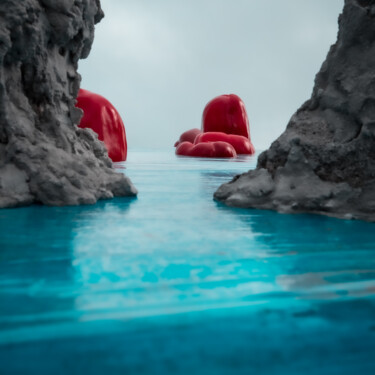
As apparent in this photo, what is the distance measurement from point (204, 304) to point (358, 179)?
109 centimetres

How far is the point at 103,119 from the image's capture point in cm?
483

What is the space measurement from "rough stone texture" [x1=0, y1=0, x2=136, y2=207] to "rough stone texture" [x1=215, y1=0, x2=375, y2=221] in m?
0.66

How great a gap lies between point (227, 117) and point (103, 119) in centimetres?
480

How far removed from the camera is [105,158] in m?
2.49

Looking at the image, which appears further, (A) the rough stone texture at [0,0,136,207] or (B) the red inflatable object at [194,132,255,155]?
(B) the red inflatable object at [194,132,255,155]

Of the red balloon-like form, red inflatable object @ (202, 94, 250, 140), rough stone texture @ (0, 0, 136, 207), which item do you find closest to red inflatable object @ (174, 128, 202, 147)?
red inflatable object @ (202, 94, 250, 140)

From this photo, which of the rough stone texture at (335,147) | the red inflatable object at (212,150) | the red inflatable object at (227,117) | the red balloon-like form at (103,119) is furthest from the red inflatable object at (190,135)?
the rough stone texture at (335,147)

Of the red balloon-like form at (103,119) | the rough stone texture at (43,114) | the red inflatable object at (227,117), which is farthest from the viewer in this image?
the red inflatable object at (227,117)

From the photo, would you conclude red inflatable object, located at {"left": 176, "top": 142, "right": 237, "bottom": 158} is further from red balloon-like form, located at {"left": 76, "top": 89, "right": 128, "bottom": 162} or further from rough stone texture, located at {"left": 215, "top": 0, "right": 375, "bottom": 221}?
rough stone texture, located at {"left": 215, "top": 0, "right": 375, "bottom": 221}

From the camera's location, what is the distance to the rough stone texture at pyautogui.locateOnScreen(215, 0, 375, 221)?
158cm

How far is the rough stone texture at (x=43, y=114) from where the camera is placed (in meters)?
1.68

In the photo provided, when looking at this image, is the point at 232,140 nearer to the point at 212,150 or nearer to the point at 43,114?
the point at 212,150

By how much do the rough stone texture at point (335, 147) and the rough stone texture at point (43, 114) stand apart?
66 centimetres

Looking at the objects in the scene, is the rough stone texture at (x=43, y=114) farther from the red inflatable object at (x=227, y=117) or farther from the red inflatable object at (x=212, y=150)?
the red inflatable object at (x=227, y=117)
